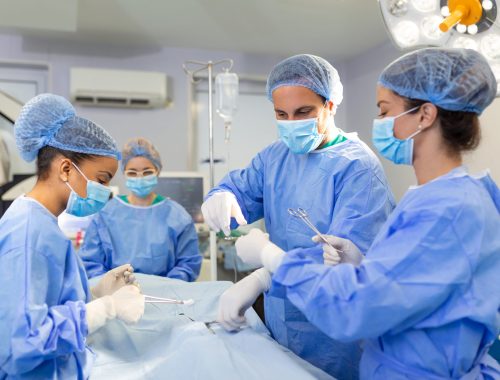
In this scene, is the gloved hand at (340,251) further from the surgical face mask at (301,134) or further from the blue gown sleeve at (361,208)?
the surgical face mask at (301,134)

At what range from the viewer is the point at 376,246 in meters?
0.91

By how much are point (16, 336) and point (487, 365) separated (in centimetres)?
98

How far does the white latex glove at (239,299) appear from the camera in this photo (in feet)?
4.05

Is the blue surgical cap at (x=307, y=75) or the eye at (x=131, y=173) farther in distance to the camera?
the eye at (x=131, y=173)

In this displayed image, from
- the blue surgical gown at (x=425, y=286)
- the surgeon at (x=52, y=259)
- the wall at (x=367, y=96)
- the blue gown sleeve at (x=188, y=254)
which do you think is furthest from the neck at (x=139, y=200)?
the wall at (x=367, y=96)

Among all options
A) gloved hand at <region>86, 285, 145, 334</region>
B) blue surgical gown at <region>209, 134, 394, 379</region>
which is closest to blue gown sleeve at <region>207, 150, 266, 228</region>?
blue surgical gown at <region>209, 134, 394, 379</region>

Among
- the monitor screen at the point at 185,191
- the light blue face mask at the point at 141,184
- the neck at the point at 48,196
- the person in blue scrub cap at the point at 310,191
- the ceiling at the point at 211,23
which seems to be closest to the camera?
the neck at the point at 48,196

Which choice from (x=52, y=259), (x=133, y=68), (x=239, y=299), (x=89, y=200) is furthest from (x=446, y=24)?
(x=133, y=68)

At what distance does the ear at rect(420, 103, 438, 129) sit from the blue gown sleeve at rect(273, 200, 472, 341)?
210 mm

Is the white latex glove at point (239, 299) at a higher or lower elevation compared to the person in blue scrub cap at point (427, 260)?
lower

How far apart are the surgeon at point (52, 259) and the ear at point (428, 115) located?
2.64ft

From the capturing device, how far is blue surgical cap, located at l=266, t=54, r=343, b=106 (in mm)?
1396

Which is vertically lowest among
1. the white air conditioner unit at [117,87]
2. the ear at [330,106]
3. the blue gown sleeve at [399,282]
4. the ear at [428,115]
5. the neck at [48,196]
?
the blue gown sleeve at [399,282]

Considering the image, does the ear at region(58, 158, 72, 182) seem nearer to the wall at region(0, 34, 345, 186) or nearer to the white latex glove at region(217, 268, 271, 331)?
the white latex glove at region(217, 268, 271, 331)
